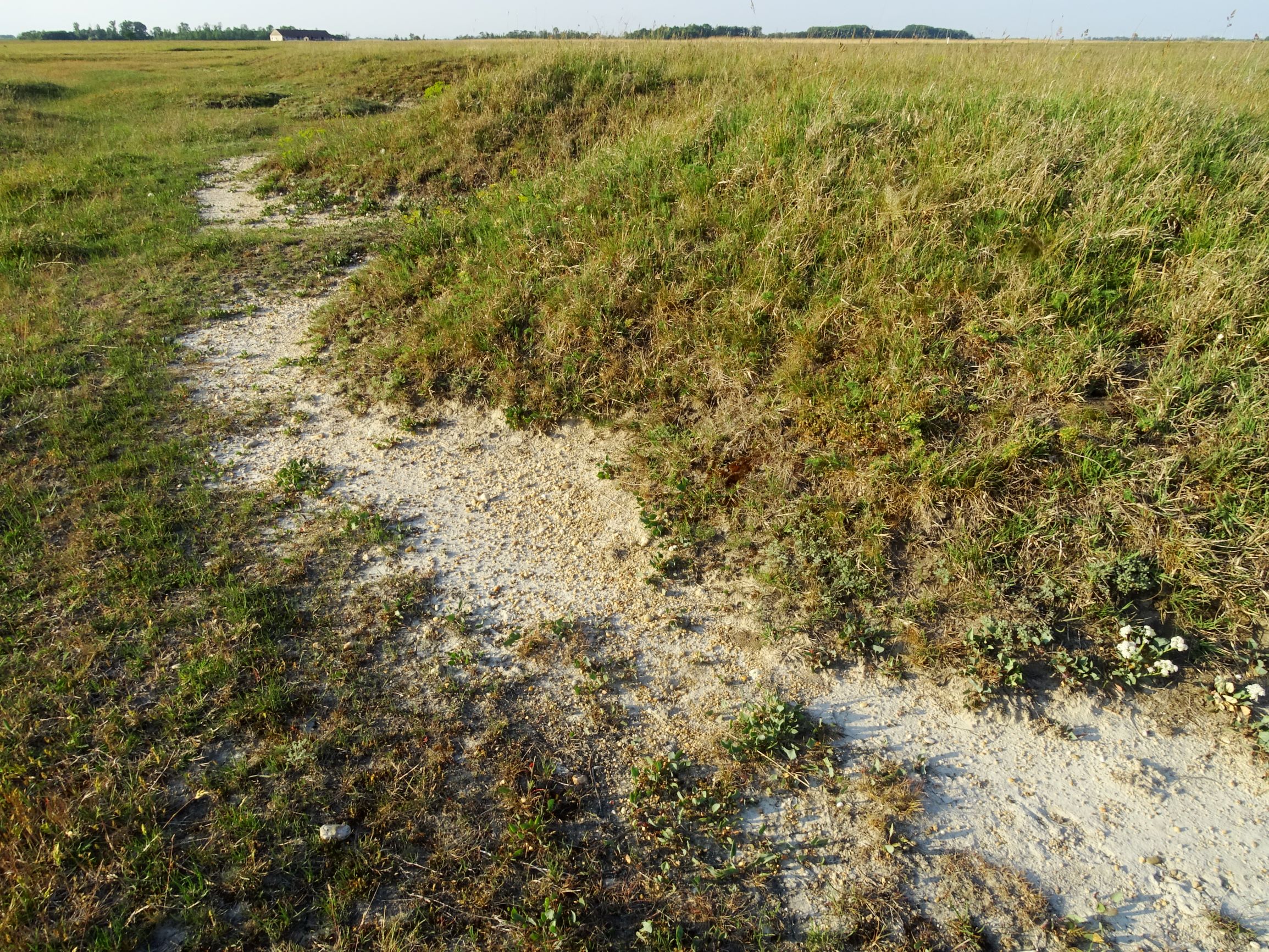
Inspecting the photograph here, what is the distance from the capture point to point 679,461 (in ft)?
17.9

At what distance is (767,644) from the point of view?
4.37 metres

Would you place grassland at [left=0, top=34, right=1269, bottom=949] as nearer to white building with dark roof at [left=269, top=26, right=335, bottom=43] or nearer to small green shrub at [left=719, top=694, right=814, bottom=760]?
small green shrub at [left=719, top=694, right=814, bottom=760]

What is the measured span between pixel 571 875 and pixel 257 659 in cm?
238

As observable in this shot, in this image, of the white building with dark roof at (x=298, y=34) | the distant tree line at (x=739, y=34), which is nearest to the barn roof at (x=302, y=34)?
the white building with dark roof at (x=298, y=34)

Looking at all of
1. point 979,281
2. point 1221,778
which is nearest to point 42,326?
point 979,281

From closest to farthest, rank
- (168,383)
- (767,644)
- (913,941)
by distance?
(913,941) < (767,644) < (168,383)

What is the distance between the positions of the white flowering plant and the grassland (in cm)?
8

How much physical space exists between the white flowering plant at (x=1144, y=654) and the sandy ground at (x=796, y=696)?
195 millimetres

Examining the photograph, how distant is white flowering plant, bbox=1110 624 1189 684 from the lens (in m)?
3.98

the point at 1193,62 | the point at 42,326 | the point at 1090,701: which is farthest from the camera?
the point at 1193,62

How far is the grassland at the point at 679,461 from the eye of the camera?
10.6 feet

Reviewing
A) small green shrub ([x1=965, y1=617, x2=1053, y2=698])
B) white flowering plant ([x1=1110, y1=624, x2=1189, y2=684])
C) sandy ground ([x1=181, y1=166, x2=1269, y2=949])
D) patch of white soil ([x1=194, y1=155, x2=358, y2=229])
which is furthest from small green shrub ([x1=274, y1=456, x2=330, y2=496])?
patch of white soil ([x1=194, y1=155, x2=358, y2=229])

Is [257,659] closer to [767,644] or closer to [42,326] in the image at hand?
[767,644]

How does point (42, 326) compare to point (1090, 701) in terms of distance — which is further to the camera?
point (42, 326)
